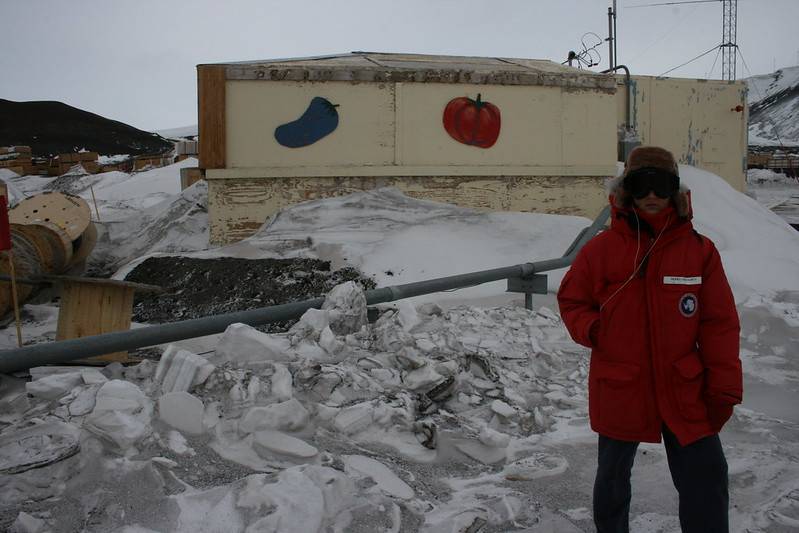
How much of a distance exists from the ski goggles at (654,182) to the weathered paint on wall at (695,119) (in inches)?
505

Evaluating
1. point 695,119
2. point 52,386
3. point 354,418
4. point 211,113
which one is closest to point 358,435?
point 354,418

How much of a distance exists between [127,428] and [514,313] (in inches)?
166

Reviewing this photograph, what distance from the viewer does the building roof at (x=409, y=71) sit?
432 inches

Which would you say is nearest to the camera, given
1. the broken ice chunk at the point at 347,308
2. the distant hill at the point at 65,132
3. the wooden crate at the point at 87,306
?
the broken ice chunk at the point at 347,308

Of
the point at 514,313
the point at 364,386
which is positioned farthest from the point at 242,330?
the point at 514,313

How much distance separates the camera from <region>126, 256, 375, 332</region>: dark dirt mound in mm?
8609

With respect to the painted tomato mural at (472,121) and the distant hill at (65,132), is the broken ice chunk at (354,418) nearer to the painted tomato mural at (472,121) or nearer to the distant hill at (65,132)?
the painted tomato mural at (472,121)

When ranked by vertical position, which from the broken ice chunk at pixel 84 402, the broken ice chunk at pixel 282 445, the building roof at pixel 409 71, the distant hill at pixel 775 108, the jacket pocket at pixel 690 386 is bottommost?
the broken ice chunk at pixel 282 445

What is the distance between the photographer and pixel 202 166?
35.3 ft

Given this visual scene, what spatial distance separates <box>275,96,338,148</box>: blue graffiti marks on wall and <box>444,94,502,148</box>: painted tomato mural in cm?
205

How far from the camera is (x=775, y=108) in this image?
6525 centimetres

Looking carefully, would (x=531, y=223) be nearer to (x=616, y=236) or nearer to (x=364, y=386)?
(x=364, y=386)

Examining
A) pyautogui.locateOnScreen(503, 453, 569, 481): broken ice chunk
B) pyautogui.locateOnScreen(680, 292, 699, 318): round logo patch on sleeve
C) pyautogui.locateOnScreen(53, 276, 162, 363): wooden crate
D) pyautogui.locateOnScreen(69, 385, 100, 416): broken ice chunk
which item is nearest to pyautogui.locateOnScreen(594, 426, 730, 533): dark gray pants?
pyautogui.locateOnScreen(680, 292, 699, 318): round logo patch on sleeve

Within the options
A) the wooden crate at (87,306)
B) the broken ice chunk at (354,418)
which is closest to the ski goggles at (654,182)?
the broken ice chunk at (354,418)
